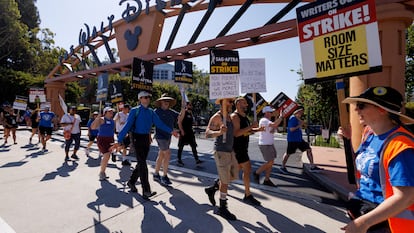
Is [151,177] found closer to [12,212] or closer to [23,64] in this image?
[12,212]

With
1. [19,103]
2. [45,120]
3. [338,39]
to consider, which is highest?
[19,103]

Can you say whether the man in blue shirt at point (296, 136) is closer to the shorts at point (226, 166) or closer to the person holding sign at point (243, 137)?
the person holding sign at point (243, 137)

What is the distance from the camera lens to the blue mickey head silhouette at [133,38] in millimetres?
11656

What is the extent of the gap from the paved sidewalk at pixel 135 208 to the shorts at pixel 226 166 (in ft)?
1.87

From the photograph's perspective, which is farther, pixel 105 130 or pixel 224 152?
pixel 105 130

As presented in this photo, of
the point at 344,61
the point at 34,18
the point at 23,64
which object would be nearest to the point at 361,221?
the point at 344,61

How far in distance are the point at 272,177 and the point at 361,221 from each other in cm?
507

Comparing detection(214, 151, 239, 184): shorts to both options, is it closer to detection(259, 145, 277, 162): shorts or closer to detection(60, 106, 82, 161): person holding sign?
detection(259, 145, 277, 162): shorts

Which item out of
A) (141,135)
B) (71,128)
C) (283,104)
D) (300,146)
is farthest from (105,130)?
(300,146)

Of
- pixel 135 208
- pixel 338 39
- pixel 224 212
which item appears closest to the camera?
pixel 338 39

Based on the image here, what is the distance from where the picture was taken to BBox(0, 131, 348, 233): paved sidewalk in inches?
135

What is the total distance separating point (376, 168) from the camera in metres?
1.62

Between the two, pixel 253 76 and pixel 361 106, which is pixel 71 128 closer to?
pixel 253 76

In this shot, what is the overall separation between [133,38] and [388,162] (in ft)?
39.3
